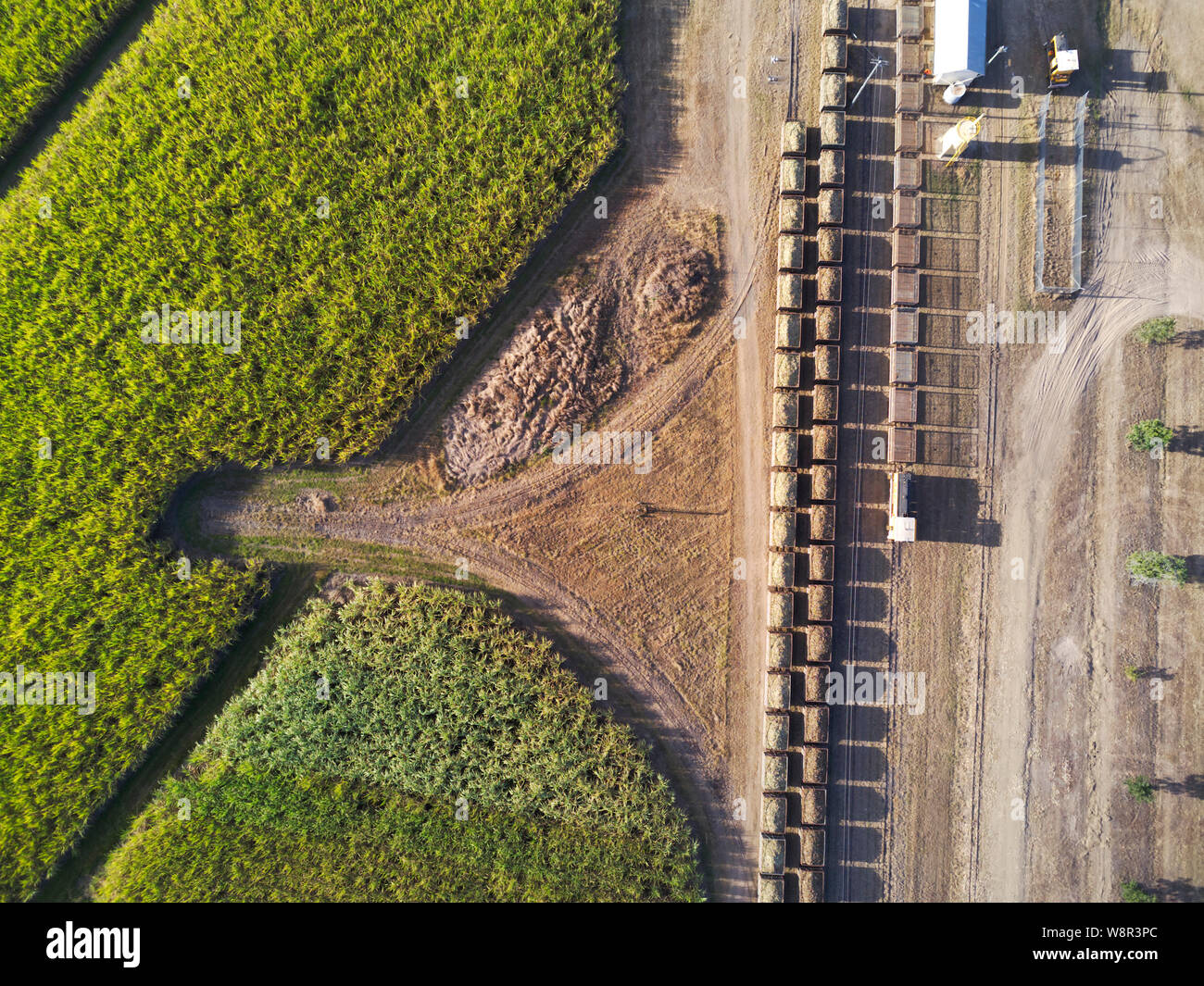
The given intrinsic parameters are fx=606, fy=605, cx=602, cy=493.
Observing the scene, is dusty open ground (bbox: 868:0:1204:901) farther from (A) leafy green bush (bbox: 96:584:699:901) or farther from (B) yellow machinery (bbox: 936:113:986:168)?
(A) leafy green bush (bbox: 96:584:699:901)

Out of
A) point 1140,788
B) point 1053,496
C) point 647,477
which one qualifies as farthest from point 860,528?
point 1140,788

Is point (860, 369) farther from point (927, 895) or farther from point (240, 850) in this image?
point (240, 850)

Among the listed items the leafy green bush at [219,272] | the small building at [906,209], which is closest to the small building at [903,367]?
the small building at [906,209]

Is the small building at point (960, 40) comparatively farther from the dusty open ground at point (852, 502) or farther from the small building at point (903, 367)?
the small building at point (903, 367)

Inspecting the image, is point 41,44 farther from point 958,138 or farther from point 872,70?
point 958,138

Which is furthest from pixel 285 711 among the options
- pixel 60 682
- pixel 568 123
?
→ pixel 568 123

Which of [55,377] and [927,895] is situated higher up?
[55,377]
